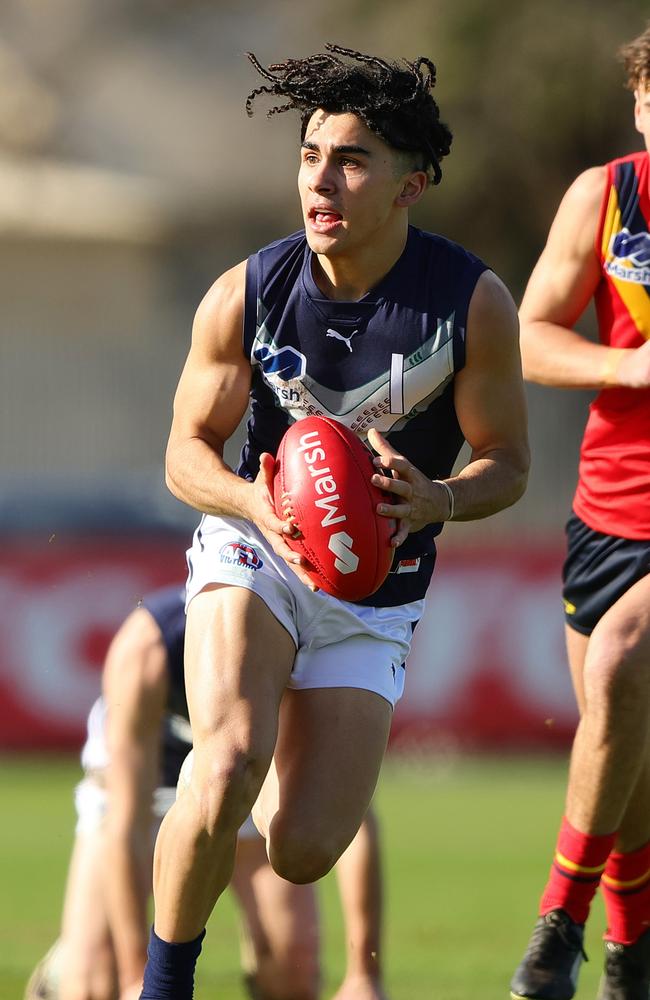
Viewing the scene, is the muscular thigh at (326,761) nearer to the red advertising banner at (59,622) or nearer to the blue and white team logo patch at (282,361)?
Result: the blue and white team logo patch at (282,361)

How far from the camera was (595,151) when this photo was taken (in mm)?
27750

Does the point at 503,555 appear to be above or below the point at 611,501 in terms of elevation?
below

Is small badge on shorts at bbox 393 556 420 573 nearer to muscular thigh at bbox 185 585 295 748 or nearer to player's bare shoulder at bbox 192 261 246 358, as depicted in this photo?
muscular thigh at bbox 185 585 295 748

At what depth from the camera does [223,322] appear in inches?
214

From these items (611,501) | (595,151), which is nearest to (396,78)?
(611,501)

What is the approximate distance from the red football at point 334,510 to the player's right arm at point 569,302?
3.98 ft

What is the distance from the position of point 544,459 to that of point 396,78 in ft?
51.8

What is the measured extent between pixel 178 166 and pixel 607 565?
101 feet

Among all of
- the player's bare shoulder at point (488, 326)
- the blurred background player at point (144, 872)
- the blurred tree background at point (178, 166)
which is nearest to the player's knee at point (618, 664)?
the blurred background player at point (144, 872)

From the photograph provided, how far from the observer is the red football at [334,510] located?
196 inches

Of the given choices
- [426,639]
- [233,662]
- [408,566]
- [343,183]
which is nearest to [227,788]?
[233,662]

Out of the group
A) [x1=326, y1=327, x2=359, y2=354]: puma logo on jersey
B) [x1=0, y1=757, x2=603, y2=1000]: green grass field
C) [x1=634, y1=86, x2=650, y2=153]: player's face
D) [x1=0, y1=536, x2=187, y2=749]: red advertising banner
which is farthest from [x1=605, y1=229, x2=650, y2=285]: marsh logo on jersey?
[x1=0, y1=536, x2=187, y2=749]: red advertising banner

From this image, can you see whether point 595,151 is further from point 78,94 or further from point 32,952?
point 32,952

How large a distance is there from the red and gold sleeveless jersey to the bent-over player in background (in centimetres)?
68
